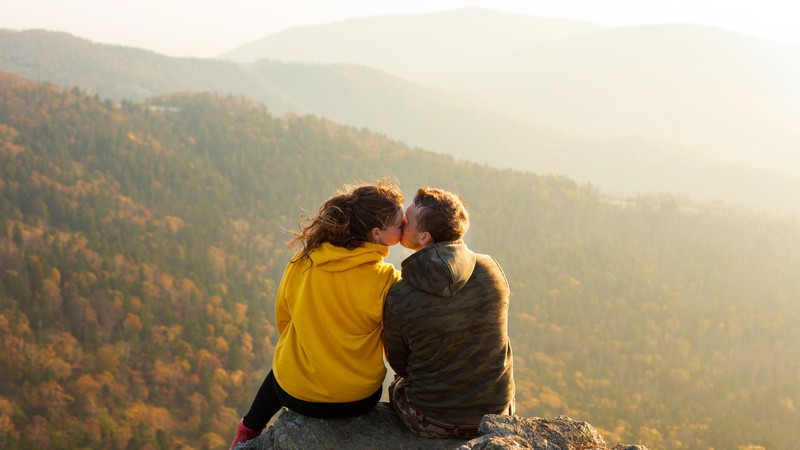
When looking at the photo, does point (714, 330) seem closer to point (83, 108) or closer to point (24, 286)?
point (24, 286)

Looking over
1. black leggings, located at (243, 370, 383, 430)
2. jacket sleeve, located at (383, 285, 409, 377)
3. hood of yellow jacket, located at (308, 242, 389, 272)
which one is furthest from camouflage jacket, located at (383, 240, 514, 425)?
black leggings, located at (243, 370, 383, 430)

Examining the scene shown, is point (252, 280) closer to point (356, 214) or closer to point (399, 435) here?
point (399, 435)

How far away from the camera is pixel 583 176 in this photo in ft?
634

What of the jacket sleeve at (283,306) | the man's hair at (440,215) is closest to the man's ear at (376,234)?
the man's hair at (440,215)

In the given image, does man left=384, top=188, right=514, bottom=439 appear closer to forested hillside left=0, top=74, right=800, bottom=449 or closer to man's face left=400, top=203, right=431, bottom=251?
man's face left=400, top=203, right=431, bottom=251

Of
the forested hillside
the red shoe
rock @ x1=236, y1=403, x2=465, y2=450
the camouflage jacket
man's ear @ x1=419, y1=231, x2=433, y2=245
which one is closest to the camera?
the camouflage jacket

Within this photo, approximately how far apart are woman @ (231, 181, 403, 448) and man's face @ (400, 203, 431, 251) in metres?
0.07

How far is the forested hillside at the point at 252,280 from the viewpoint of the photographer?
6259 cm

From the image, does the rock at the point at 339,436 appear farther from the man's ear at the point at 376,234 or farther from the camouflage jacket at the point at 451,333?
the man's ear at the point at 376,234

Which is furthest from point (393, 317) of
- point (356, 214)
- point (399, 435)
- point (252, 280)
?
point (252, 280)

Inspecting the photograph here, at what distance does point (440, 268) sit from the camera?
504cm

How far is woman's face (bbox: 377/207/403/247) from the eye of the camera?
5449mm

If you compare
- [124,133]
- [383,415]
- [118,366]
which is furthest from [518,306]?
[383,415]

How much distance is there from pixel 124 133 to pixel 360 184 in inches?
4081
